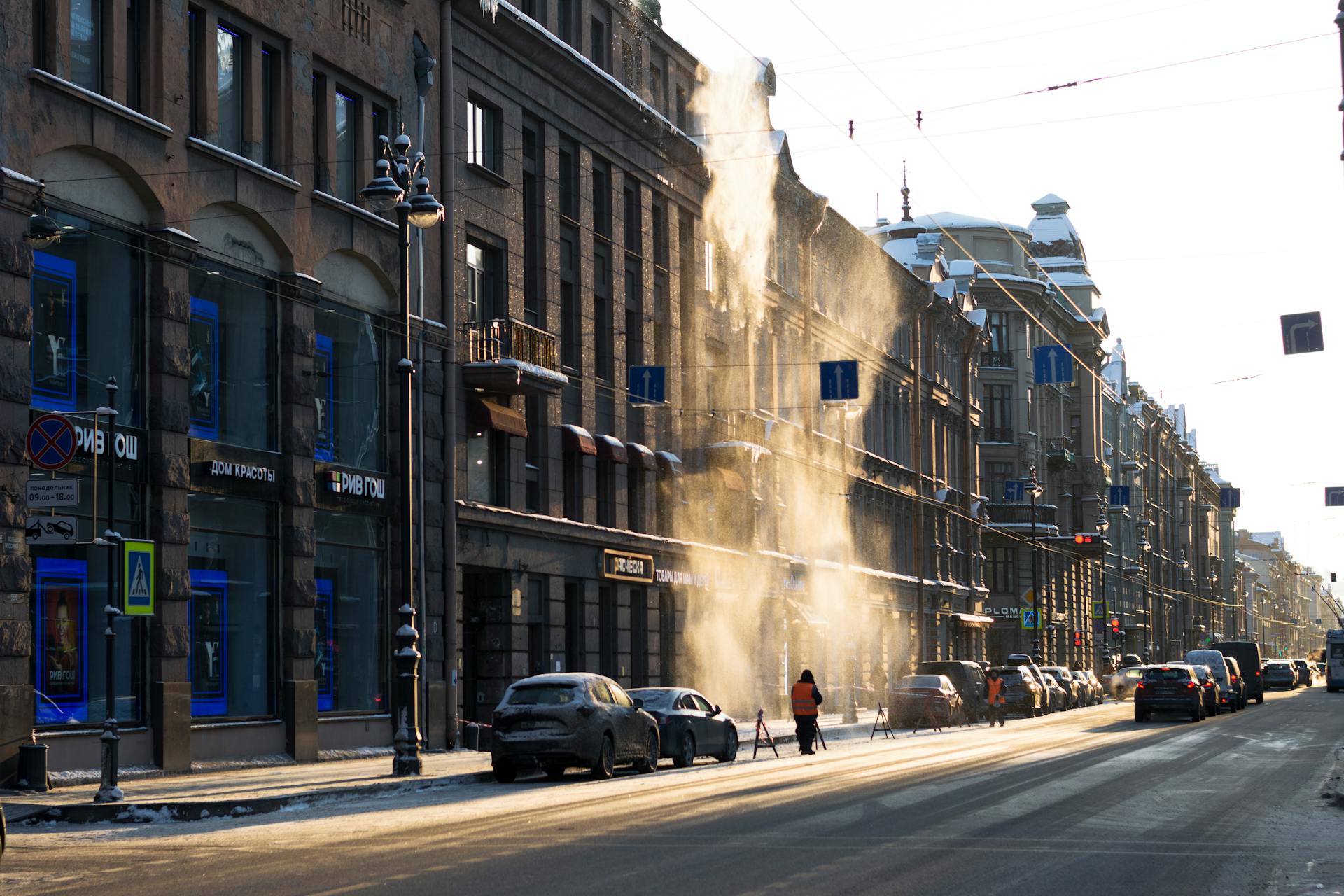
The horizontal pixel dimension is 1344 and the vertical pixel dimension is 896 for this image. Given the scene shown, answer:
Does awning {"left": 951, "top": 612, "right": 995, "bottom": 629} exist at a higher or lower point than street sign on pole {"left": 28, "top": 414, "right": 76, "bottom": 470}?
lower

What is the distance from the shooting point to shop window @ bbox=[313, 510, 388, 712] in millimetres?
30641

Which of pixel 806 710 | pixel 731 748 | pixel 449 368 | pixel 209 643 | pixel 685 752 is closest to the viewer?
pixel 209 643

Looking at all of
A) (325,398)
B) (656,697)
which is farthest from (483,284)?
(656,697)

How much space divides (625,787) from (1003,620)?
6484 cm

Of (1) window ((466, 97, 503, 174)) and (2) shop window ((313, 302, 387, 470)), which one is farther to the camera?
(1) window ((466, 97, 503, 174))

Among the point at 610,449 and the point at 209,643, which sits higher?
the point at 610,449

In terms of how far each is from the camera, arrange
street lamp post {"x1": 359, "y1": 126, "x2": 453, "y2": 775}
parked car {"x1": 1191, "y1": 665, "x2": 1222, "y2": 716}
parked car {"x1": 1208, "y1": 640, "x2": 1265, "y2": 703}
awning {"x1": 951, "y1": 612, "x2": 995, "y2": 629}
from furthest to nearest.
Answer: awning {"x1": 951, "y1": 612, "x2": 995, "y2": 629}
parked car {"x1": 1208, "y1": 640, "x2": 1265, "y2": 703}
parked car {"x1": 1191, "y1": 665, "x2": 1222, "y2": 716}
street lamp post {"x1": 359, "y1": 126, "x2": 453, "y2": 775}

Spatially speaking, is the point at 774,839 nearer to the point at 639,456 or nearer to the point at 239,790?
the point at 239,790

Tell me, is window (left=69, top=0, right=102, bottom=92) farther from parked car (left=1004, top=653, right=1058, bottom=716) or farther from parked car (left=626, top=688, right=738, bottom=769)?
parked car (left=1004, top=653, right=1058, bottom=716)

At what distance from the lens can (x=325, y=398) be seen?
31.0m

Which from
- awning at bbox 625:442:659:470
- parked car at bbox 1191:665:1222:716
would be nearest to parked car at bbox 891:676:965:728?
parked car at bbox 1191:665:1222:716

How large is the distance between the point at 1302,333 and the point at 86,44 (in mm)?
20666

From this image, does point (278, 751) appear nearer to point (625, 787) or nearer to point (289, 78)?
point (625, 787)

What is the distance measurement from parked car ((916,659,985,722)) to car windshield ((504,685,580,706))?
26426 mm
